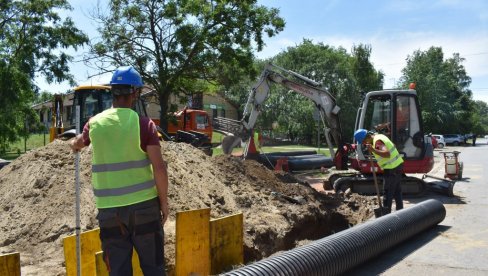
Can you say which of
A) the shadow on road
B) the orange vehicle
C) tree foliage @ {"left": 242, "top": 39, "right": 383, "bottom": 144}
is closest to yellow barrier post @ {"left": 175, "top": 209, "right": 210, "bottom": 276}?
the shadow on road

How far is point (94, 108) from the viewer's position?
45.9ft

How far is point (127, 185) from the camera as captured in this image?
139 inches

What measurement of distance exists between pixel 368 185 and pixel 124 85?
10.5 m

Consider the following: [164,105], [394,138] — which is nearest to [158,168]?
[394,138]

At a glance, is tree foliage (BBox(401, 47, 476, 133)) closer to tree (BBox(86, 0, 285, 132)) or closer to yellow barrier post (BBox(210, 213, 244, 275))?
tree (BBox(86, 0, 285, 132))

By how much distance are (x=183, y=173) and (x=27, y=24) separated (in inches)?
823

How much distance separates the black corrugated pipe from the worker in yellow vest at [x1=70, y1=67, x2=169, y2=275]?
1.35m

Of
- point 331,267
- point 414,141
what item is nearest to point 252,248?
point 331,267

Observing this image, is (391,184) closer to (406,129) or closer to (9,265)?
(406,129)

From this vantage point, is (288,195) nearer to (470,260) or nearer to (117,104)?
(470,260)

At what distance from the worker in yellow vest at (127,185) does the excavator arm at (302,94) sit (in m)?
10.8

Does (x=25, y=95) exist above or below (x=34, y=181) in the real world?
above

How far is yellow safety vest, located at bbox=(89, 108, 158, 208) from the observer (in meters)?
3.52

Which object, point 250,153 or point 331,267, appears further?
point 250,153
